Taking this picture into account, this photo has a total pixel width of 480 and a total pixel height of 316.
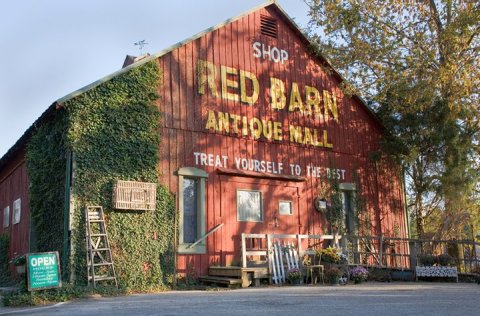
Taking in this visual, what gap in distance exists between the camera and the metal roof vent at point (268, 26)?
16.6 metres

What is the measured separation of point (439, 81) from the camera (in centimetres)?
1542

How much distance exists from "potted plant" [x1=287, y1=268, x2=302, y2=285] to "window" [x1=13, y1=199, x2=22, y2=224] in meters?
8.77

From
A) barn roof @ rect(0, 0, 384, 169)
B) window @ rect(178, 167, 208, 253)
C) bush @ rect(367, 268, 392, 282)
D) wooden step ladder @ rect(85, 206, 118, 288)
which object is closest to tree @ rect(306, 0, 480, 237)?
barn roof @ rect(0, 0, 384, 169)

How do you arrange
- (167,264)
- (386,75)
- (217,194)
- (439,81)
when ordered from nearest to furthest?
(167,264) < (217,194) < (439,81) < (386,75)

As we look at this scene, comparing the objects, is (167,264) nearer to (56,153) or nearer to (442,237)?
(56,153)

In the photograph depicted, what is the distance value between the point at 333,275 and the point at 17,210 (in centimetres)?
1014

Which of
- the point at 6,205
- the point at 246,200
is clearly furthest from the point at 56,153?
the point at 6,205

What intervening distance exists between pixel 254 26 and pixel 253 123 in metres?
3.11

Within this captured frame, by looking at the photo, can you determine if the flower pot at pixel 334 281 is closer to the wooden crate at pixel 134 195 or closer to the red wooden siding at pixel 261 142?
the red wooden siding at pixel 261 142

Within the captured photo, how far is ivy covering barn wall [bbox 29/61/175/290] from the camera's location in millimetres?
12266

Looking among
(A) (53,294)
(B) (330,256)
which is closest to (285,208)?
(B) (330,256)

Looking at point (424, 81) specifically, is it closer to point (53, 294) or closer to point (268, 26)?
point (268, 26)

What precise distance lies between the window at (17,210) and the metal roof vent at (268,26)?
9294 millimetres

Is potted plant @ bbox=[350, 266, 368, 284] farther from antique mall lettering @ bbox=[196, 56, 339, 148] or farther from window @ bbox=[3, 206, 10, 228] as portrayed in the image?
window @ bbox=[3, 206, 10, 228]
